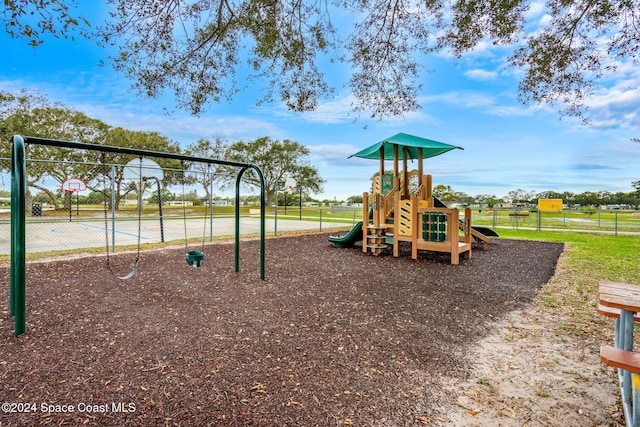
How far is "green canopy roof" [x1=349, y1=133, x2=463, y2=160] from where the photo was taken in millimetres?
6805

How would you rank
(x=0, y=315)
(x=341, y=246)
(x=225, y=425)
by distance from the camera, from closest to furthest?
1. (x=225, y=425)
2. (x=0, y=315)
3. (x=341, y=246)

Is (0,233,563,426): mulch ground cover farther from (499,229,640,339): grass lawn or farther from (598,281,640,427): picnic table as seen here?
(598,281,640,427): picnic table

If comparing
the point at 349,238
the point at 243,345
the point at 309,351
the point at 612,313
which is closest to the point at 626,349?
the point at 612,313

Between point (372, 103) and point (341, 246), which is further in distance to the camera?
point (341, 246)

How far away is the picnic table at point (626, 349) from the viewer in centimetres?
139

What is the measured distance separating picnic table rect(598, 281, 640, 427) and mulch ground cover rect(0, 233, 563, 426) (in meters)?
0.84

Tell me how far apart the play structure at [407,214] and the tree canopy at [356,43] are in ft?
6.79

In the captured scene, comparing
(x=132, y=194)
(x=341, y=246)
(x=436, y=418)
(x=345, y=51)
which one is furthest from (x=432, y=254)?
(x=132, y=194)

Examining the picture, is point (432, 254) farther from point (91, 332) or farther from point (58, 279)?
A: point (58, 279)

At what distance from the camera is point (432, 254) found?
23.3ft

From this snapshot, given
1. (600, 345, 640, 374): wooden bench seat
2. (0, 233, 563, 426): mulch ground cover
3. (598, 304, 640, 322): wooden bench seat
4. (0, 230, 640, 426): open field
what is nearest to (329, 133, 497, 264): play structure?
(0, 233, 563, 426): mulch ground cover

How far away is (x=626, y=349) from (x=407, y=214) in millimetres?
5003

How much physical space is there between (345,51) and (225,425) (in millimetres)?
5525

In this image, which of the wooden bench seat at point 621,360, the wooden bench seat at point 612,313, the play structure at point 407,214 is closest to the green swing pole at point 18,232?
the wooden bench seat at point 621,360
